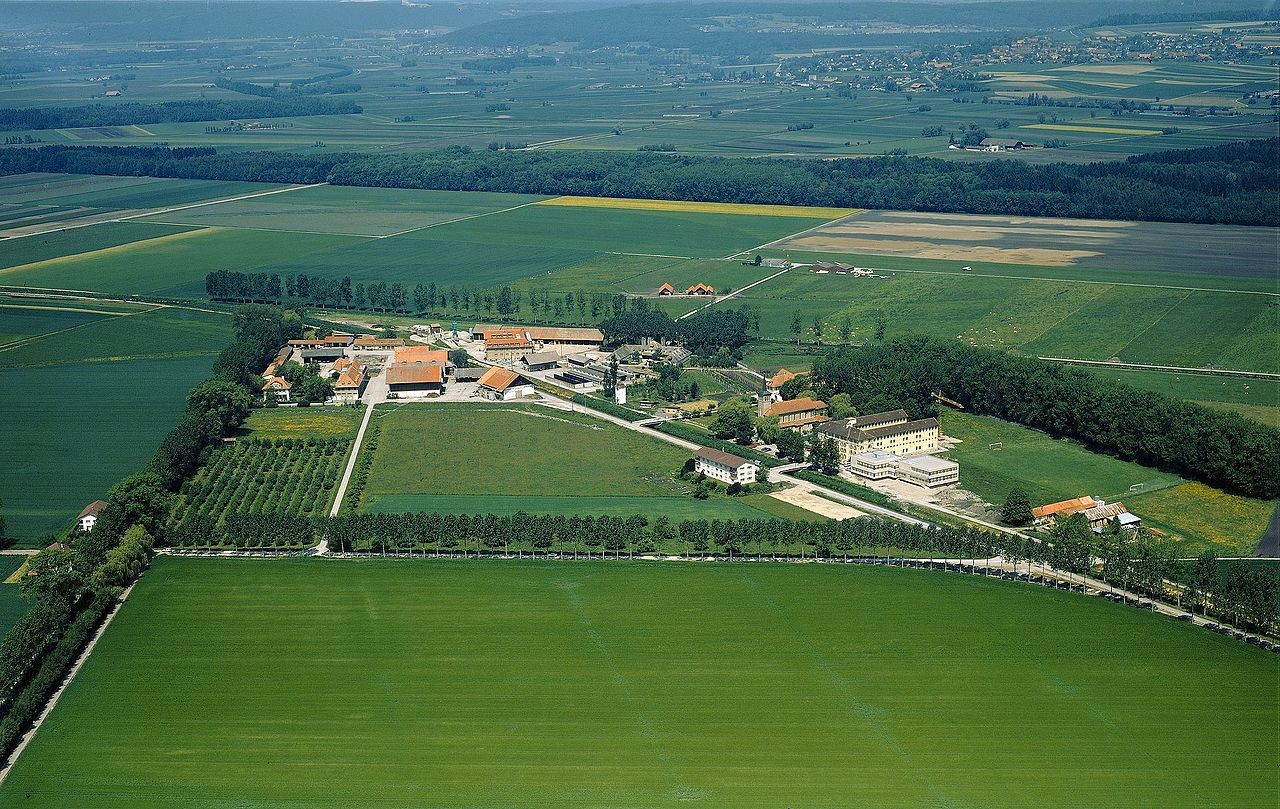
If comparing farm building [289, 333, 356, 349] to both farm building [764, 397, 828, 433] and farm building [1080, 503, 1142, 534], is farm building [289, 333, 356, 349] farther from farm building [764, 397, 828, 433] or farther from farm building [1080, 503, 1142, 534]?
farm building [1080, 503, 1142, 534]

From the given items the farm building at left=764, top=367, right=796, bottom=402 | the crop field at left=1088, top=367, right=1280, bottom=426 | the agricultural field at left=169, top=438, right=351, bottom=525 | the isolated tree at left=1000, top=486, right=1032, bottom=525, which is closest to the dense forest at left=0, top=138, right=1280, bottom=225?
the crop field at left=1088, top=367, right=1280, bottom=426

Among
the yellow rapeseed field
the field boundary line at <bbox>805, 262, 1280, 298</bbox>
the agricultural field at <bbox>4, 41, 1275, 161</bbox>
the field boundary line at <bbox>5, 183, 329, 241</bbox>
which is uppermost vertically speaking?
the agricultural field at <bbox>4, 41, 1275, 161</bbox>

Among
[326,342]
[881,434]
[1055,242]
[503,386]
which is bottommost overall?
[881,434]

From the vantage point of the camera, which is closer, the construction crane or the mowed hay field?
the mowed hay field

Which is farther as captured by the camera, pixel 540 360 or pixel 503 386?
pixel 540 360

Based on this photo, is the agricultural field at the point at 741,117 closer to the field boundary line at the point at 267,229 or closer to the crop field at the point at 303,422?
the field boundary line at the point at 267,229

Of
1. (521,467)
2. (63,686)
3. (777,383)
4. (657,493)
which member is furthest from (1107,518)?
(63,686)

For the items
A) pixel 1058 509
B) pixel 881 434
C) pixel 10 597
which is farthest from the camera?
pixel 881 434

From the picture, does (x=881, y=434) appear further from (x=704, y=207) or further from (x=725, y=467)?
(x=704, y=207)
